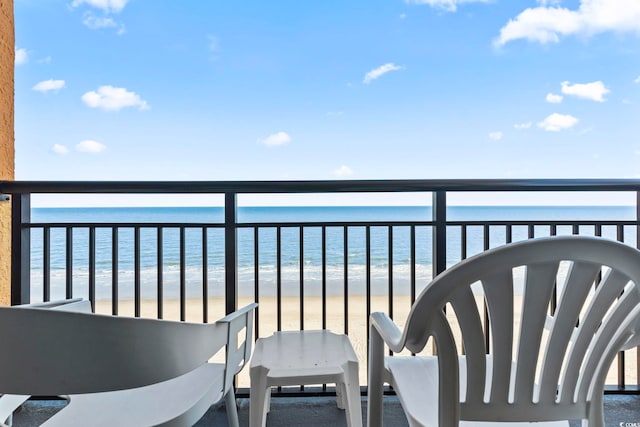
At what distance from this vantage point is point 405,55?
43.3 feet

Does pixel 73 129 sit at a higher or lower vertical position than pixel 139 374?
higher

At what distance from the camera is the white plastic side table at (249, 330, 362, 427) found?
45.1 inches

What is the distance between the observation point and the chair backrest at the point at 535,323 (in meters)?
0.68

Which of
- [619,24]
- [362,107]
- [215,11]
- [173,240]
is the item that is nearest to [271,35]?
[215,11]

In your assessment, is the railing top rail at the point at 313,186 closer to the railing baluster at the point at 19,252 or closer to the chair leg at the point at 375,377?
the railing baluster at the point at 19,252

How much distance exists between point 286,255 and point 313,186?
27.8 ft

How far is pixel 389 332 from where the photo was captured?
0.83m

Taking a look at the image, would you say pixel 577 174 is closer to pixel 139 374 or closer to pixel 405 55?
pixel 405 55

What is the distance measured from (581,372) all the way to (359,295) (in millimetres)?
6165

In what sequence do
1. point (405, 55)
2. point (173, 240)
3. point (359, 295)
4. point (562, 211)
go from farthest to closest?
point (562, 211), point (405, 55), point (173, 240), point (359, 295)

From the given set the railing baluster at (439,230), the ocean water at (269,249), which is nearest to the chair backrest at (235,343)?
the ocean water at (269,249)

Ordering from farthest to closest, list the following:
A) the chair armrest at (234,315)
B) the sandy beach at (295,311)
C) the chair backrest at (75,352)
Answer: the sandy beach at (295,311) < the chair armrest at (234,315) < the chair backrest at (75,352)

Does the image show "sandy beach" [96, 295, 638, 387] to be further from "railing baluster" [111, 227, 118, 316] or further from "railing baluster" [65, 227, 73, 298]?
"railing baluster" [65, 227, 73, 298]

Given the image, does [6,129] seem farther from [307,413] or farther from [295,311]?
[295,311]
